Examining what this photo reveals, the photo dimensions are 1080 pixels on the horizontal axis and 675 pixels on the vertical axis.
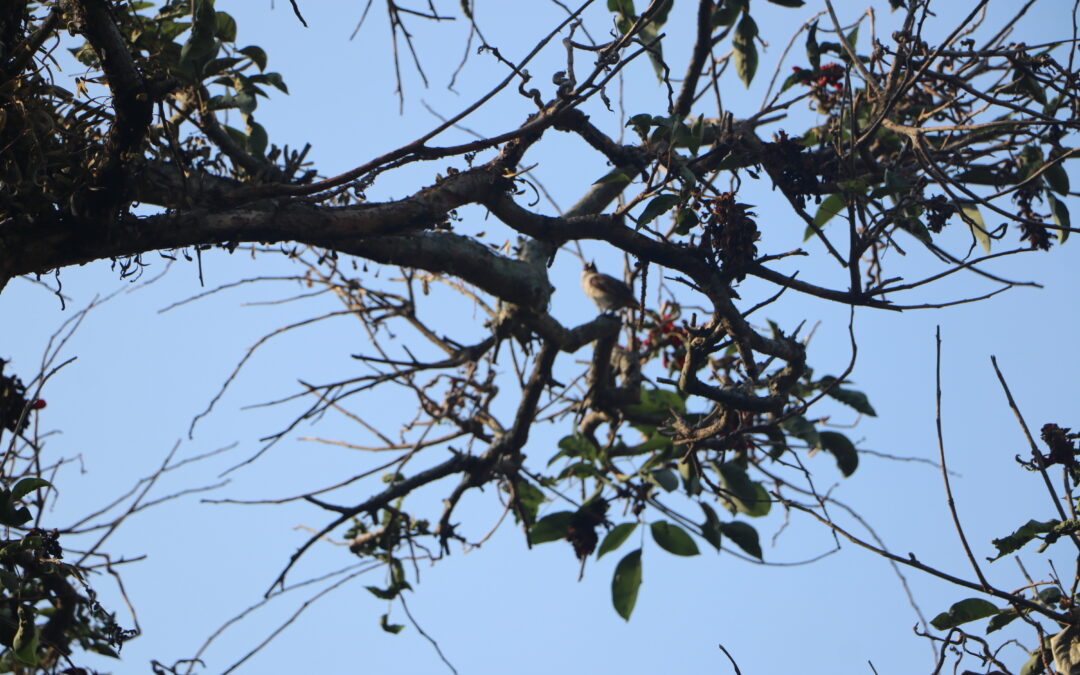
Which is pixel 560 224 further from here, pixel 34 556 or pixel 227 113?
pixel 34 556

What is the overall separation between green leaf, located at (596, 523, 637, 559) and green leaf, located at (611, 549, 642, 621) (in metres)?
0.08

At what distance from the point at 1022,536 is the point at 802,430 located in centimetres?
130

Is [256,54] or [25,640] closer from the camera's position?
[25,640]

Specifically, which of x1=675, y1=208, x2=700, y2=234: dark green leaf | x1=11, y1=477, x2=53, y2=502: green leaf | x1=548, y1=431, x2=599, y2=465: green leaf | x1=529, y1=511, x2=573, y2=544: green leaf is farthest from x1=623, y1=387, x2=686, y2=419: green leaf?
x1=11, y1=477, x2=53, y2=502: green leaf

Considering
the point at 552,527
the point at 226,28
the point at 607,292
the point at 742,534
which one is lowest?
the point at 742,534

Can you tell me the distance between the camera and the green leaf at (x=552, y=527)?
10.4 feet

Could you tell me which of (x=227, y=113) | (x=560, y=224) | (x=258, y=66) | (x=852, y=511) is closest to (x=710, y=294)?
(x=560, y=224)

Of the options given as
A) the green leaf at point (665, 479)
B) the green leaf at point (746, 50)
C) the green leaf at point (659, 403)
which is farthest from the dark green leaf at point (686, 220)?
the green leaf at point (746, 50)

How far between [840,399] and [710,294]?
1231 millimetres

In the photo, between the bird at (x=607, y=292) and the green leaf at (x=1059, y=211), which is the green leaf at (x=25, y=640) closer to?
the bird at (x=607, y=292)

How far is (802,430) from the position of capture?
125 inches

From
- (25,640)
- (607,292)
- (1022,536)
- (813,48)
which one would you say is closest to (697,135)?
(813,48)

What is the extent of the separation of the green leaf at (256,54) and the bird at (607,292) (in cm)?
151

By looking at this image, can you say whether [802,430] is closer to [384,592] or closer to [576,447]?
[576,447]
